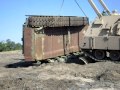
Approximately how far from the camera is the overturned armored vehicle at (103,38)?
19.2 metres

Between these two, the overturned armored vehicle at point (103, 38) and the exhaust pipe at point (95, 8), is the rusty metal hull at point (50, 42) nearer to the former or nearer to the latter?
the overturned armored vehicle at point (103, 38)

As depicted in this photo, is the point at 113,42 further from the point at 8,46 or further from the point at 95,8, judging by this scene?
the point at 8,46

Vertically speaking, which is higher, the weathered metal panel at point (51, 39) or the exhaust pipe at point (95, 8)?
the exhaust pipe at point (95, 8)

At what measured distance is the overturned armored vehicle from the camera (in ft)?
63.1

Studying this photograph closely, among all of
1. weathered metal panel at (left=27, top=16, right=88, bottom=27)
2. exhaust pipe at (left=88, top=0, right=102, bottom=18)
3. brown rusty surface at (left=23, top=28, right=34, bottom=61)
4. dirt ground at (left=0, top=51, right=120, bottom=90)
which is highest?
exhaust pipe at (left=88, top=0, right=102, bottom=18)

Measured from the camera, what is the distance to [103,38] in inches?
772

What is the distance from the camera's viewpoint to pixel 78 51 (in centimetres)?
2519

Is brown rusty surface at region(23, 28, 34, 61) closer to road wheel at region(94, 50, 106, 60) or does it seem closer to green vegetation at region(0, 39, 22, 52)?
road wheel at region(94, 50, 106, 60)

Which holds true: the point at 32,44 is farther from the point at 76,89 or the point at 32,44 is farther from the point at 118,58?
the point at 76,89

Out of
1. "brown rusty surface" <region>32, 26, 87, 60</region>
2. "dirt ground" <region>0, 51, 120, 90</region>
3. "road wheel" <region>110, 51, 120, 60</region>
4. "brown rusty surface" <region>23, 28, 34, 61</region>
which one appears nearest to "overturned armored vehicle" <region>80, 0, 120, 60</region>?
"road wheel" <region>110, 51, 120, 60</region>

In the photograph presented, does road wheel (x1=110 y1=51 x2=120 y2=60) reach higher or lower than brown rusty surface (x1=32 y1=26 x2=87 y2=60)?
lower

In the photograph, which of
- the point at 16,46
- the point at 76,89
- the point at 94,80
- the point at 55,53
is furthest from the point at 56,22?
the point at 16,46

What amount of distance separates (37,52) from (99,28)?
361 centimetres

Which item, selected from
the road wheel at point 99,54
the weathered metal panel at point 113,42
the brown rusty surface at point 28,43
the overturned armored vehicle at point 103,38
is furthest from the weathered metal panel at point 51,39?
the weathered metal panel at point 113,42
